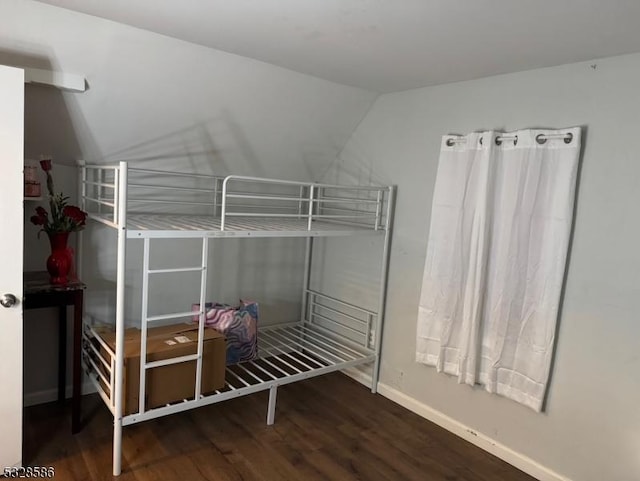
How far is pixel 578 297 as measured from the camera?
7.71 ft

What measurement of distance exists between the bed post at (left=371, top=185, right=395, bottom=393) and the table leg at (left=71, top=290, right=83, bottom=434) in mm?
1905

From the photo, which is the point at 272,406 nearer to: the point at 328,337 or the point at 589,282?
the point at 328,337

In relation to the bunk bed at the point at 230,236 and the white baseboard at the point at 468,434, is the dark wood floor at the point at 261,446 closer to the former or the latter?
the white baseboard at the point at 468,434

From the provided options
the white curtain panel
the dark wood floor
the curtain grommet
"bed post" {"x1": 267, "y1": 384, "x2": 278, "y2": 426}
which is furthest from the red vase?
the curtain grommet

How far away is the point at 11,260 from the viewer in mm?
2082

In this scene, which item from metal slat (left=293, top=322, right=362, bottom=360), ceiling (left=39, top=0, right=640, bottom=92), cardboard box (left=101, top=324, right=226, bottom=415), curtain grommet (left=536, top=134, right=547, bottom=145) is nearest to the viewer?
ceiling (left=39, top=0, right=640, bottom=92)

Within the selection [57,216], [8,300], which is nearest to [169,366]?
[8,300]

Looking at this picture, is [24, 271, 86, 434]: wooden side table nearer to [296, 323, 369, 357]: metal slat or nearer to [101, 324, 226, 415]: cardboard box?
[101, 324, 226, 415]: cardboard box

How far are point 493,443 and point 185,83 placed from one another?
269 cm

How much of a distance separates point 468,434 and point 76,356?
231cm

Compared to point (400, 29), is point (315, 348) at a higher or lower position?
lower

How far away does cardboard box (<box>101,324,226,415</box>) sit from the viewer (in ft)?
7.61

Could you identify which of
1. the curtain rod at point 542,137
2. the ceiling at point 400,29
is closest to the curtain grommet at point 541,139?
the curtain rod at point 542,137

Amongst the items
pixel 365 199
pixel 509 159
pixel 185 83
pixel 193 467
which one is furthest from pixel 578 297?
pixel 185 83
